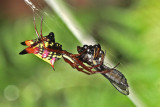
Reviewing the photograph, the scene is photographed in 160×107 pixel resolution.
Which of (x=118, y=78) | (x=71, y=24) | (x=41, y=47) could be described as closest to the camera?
(x=41, y=47)

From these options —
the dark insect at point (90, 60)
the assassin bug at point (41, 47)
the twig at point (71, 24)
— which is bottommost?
the assassin bug at point (41, 47)

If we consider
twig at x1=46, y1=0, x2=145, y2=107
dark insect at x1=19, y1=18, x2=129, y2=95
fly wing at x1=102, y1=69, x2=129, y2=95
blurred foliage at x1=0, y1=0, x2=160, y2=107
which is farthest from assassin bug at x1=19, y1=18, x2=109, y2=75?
blurred foliage at x1=0, y1=0, x2=160, y2=107

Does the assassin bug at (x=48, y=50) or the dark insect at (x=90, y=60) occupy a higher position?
the dark insect at (x=90, y=60)

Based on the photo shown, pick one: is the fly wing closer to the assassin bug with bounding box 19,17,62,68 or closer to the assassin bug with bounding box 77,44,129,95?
the assassin bug with bounding box 77,44,129,95

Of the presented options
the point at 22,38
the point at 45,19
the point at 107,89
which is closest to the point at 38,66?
the point at 22,38

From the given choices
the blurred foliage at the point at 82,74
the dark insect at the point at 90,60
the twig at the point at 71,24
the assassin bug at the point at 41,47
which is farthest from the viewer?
the blurred foliage at the point at 82,74

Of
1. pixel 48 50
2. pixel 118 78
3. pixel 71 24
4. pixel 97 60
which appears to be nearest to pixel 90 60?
pixel 97 60

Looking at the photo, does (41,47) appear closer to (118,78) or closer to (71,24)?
(118,78)

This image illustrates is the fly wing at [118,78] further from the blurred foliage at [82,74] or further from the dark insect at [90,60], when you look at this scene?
the blurred foliage at [82,74]

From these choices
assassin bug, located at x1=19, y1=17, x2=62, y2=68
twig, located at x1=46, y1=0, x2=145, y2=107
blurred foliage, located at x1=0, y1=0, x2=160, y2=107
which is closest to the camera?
assassin bug, located at x1=19, y1=17, x2=62, y2=68

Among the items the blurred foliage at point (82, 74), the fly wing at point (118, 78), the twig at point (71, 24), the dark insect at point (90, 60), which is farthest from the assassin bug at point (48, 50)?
the blurred foliage at point (82, 74)
